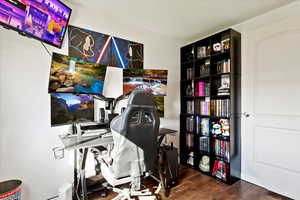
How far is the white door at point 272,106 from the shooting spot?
1848 mm

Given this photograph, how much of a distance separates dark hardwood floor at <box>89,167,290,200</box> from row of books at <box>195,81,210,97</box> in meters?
1.36

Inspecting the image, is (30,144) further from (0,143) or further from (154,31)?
(154,31)

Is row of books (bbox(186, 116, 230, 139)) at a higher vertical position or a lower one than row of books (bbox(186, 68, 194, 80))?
lower

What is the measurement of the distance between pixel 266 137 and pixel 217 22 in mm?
1848

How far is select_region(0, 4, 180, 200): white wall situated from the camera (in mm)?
1529

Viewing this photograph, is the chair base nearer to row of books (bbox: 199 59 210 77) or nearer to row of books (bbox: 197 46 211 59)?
row of books (bbox: 199 59 210 77)

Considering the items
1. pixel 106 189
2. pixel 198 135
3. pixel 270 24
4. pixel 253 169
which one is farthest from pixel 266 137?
pixel 106 189

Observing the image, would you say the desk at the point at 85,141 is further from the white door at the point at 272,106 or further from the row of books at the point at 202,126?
the white door at the point at 272,106

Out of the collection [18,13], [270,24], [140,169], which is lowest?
[140,169]

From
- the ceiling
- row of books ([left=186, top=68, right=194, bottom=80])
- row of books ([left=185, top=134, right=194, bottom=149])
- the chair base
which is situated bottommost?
the chair base

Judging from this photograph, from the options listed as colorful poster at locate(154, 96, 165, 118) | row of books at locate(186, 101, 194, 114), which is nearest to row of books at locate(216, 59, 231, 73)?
row of books at locate(186, 101, 194, 114)

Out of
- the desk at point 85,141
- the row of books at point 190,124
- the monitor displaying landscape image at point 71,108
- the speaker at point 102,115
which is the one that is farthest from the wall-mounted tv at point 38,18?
the row of books at point 190,124

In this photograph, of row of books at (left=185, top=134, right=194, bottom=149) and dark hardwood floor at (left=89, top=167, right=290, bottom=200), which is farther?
row of books at (left=185, top=134, right=194, bottom=149)

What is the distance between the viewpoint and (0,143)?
149 cm
